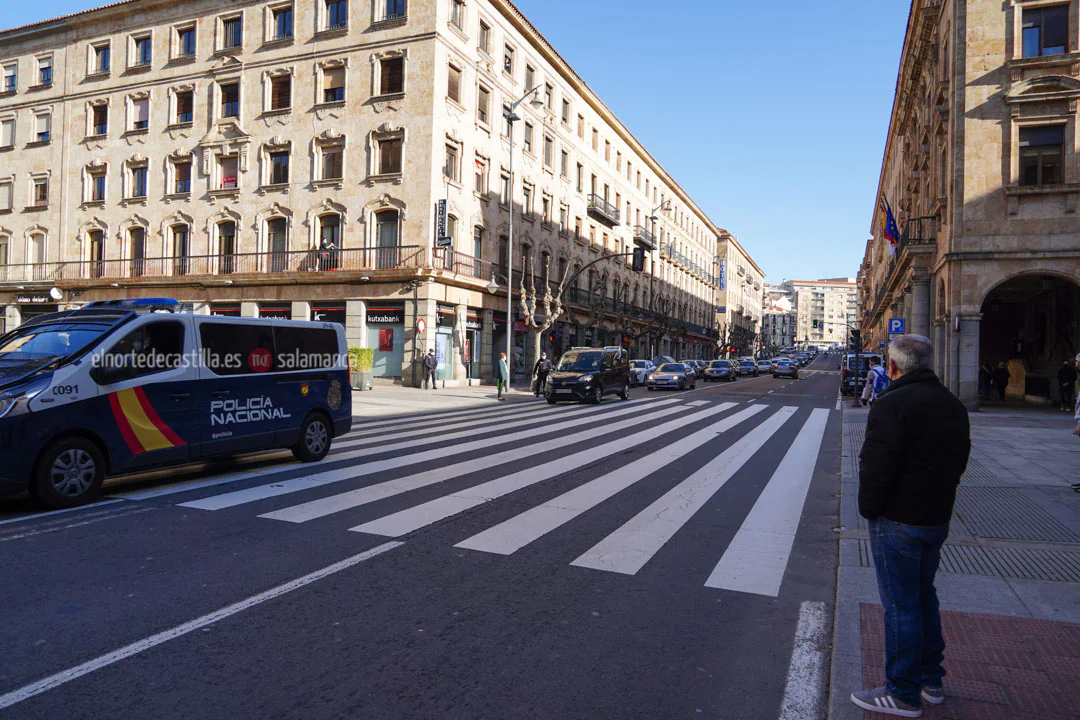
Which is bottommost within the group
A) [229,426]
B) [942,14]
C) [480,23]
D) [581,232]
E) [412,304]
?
[229,426]

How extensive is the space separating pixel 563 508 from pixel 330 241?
26.6 meters

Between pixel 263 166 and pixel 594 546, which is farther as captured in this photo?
pixel 263 166

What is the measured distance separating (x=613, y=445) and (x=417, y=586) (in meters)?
7.74

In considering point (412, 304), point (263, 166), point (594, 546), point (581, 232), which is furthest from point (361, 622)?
point (581, 232)

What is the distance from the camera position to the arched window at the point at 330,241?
99.9ft

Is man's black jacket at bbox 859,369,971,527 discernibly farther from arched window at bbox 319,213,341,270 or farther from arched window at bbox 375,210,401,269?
arched window at bbox 319,213,341,270

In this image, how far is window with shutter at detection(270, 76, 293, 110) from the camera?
31.6 metres

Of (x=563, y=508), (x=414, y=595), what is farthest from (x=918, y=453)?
(x=563, y=508)

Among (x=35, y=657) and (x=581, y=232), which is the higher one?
(x=581, y=232)

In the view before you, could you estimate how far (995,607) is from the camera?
14.3 feet

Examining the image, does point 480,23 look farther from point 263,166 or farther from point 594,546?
point 594,546

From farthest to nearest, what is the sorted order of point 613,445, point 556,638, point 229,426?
point 613,445 → point 229,426 → point 556,638

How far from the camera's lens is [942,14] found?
23922 mm

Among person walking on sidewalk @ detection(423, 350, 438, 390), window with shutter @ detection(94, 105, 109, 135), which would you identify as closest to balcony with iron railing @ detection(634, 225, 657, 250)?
person walking on sidewalk @ detection(423, 350, 438, 390)
